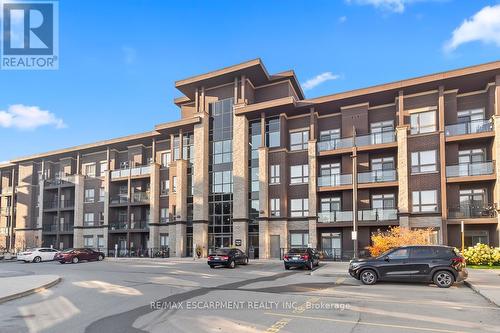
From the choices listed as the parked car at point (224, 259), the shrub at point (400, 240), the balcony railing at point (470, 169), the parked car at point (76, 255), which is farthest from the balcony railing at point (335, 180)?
the parked car at point (76, 255)

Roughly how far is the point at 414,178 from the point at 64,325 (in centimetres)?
2941

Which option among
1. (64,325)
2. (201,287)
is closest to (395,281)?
(201,287)

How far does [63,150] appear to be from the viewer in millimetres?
55812

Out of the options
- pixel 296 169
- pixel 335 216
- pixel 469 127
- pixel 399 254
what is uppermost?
pixel 469 127

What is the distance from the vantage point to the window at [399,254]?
17.1 metres

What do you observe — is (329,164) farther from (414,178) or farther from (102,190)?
(102,190)

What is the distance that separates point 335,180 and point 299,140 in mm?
5622

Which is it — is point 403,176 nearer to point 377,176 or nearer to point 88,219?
point 377,176

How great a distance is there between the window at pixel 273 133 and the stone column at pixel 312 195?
12.3 feet

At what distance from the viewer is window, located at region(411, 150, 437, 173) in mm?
32625

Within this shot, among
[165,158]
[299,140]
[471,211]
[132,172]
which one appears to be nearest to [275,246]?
[299,140]

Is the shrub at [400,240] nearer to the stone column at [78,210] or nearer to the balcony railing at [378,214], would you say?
the balcony railing at [378,214]

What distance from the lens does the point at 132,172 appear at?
4947cm

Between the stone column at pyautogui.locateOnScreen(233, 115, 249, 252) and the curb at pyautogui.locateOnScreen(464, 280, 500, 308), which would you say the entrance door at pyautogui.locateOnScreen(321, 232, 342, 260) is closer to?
the stone column at pyautogui.locateOnScreen(233, 115, 249, 252)
